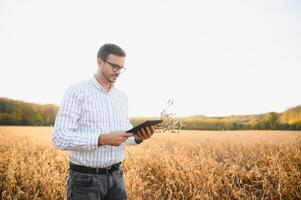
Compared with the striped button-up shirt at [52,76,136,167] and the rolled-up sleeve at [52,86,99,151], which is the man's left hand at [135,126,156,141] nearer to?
the striped button-up shirt at [52,76,136,167]

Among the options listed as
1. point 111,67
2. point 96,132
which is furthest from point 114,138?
point 111,67

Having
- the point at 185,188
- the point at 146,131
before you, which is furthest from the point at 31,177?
the point at 146,131

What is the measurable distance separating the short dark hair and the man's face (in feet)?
0.10

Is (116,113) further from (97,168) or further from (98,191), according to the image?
(98,191)

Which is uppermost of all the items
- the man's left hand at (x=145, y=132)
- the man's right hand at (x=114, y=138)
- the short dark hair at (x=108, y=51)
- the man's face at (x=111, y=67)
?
the short dark hair at (x=108, y=51)

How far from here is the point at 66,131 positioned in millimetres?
2268

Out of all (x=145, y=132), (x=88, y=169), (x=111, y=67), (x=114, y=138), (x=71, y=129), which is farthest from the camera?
(x=111, y=67)

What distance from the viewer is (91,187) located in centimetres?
240

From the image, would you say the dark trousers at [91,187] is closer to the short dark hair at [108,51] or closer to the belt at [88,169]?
the belt at [88,169]

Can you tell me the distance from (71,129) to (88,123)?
197 mm

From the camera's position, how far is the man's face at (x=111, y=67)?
2672mm

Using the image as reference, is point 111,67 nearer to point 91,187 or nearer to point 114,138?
point 114,138

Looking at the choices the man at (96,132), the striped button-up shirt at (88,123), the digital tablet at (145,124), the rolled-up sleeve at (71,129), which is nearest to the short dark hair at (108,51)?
the man at (96,132)

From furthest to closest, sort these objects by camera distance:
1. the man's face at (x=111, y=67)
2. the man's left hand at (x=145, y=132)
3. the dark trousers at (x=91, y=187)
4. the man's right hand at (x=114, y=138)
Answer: the man's face at (x=111, y=67) < the man's left hand at (x=145, y=132) < the dark trousers at (x=91, y=187) < the man's right hand at (x=114, y=138)
